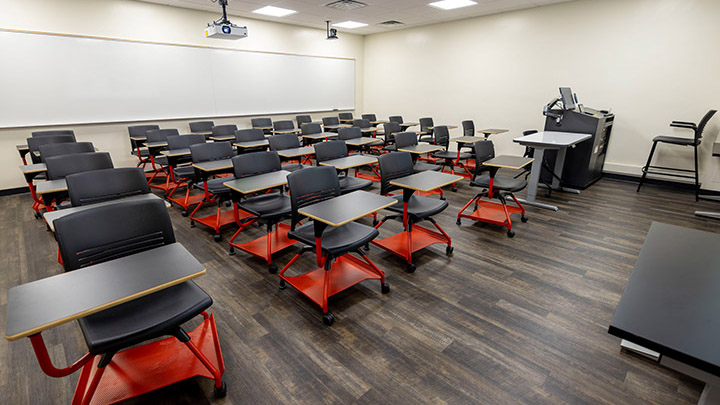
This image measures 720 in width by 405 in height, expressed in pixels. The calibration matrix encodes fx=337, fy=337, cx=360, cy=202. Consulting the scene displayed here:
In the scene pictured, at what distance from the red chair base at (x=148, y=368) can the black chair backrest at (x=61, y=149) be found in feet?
10.1

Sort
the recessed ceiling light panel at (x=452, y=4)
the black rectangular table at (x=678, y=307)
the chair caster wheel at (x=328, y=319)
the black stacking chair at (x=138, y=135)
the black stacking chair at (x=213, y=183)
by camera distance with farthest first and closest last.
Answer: the recessed ceiling light panel at (x=452, y=4)
the black stacking chair at (x=138, y=135)
the black stacking chair at (x=213, y=183)
the chair caster wheel at (x=328, y=319)
the black rectangular table at (x=678, y=307)

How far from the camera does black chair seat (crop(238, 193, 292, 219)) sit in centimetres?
307

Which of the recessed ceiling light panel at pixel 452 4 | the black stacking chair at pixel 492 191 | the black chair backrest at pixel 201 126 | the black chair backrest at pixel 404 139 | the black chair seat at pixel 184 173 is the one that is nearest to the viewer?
the black stacking chair at pixel 492 191

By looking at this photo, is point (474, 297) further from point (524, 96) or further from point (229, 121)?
point (229, 121)

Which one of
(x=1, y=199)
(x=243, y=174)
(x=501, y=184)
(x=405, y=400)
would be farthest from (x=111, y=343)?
(x=1, y=199)

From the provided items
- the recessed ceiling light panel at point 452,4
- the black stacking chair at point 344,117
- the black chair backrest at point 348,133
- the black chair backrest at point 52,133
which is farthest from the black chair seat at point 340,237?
the black stacking chair at point 344,117

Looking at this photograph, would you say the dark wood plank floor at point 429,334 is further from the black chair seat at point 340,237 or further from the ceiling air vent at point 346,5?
the ceiling air vent at point 346,5

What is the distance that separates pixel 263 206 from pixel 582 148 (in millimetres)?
4954

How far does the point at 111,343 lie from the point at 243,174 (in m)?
2.14

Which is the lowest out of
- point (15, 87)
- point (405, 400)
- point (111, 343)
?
point (405, 400)

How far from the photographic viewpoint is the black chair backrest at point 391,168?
3371mm

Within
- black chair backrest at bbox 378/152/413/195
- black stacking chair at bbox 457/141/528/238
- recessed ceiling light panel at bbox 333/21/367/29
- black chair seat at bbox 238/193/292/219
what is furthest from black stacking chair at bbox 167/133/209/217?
recessed ceiling light panel at bbox 333/21/367/29

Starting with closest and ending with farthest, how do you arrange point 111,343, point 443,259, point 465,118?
point 111,343 < point 443,259 < point 465,118

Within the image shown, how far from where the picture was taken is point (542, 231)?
3912 mm
